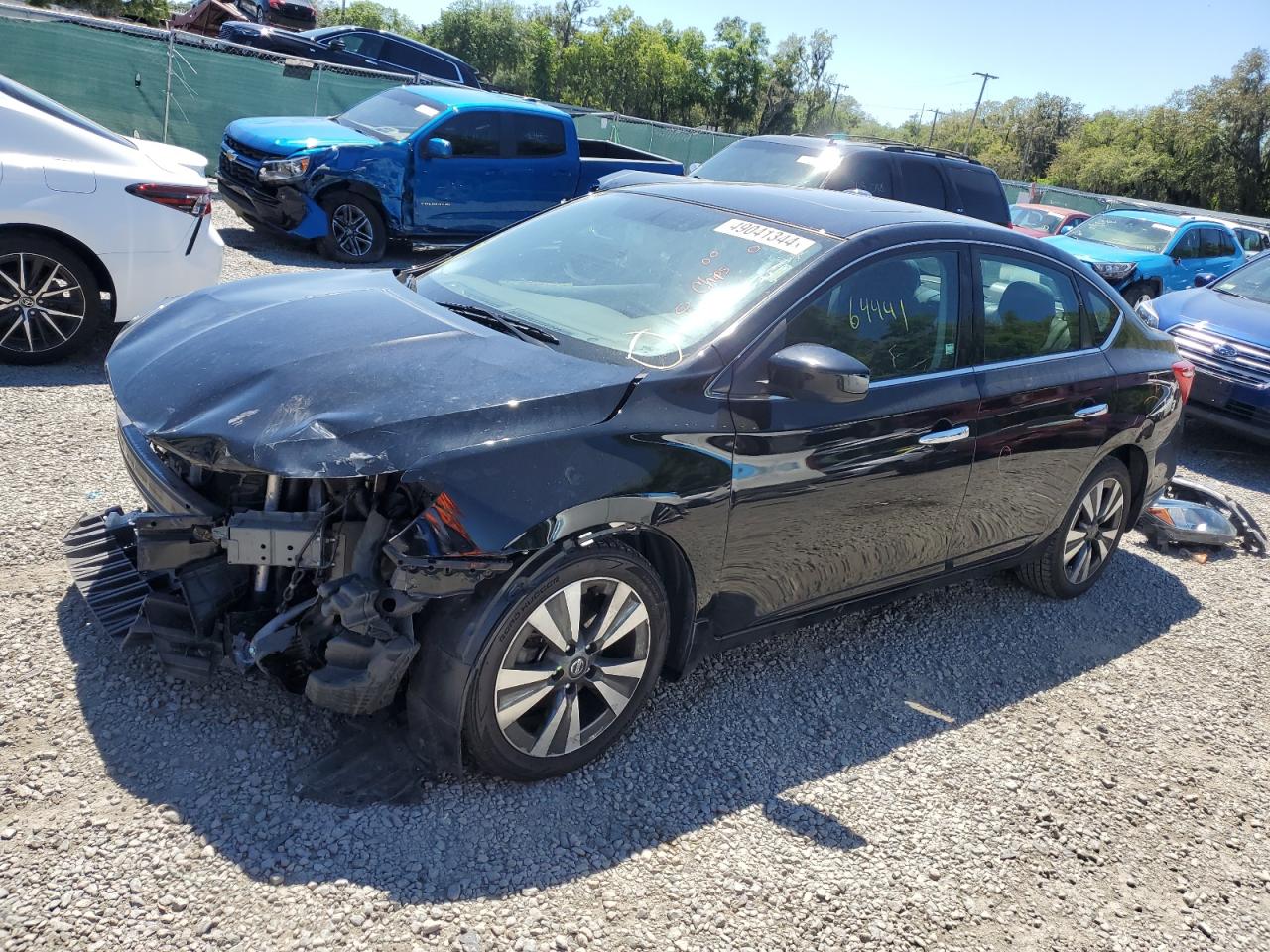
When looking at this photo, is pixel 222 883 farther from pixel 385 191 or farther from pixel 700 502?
pixel 385 191

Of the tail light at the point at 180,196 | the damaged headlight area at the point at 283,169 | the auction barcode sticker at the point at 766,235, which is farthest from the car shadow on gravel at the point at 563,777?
the damaged headlight area at the point at 283,169

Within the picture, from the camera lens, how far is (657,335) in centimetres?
340

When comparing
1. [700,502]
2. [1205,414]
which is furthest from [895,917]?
[1205,414]

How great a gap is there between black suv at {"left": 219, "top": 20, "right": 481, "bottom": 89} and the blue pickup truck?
30.1ft

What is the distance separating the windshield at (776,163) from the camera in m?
9.51

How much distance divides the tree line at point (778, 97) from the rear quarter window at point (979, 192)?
126 ft

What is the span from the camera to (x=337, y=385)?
2975 millimetres

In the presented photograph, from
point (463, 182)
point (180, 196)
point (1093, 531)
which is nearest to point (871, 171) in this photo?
point (463, 182)

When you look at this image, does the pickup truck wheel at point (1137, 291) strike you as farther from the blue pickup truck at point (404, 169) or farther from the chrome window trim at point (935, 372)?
the chrome window trim at point (935, 372)

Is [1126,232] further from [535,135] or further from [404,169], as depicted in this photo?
[404,169]

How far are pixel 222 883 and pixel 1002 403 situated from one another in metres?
3.22

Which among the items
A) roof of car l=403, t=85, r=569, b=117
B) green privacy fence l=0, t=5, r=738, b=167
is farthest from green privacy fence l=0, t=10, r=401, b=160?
roof of car l=403, t=85, r=569, b=117

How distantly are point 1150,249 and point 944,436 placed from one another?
12.2 meters

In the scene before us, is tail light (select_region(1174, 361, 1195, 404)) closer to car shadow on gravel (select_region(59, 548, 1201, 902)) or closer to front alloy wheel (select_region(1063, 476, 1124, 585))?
front alloy wheel (select_region(1063, 476, 1124, 585))
